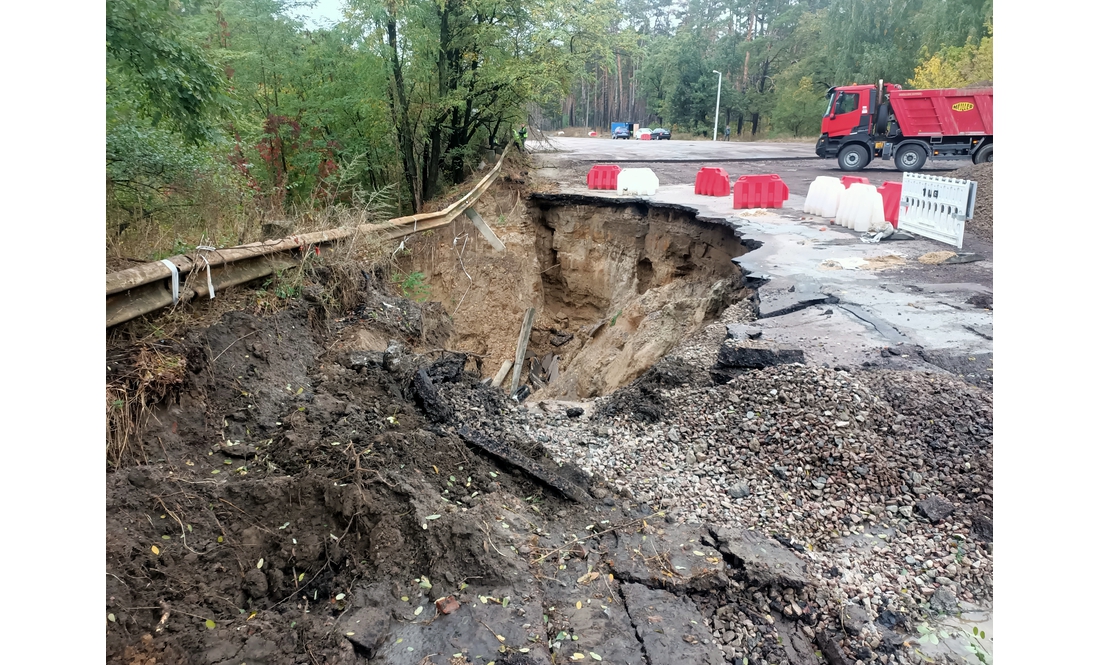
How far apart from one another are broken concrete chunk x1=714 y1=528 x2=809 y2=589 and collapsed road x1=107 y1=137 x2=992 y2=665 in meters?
0.01

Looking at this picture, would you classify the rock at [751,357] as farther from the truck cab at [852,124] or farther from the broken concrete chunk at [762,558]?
the truck cab at [852,124]

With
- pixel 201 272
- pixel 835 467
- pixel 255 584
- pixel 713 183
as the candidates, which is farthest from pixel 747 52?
pixel 255 584

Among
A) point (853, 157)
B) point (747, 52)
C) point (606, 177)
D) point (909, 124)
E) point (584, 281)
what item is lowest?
point (584, 281)

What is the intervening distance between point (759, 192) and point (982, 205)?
12.4 ft

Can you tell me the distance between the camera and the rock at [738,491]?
3.89 meters

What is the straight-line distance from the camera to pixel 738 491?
154 inches

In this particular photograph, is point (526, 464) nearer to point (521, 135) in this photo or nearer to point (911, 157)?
point (521, 135)

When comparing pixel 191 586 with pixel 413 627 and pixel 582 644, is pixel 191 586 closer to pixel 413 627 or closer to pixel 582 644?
pixel 413 627

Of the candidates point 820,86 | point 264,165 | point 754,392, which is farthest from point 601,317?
point 820,86

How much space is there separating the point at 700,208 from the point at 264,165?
7.66 meters

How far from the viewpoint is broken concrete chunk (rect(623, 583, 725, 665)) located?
8.87 feet

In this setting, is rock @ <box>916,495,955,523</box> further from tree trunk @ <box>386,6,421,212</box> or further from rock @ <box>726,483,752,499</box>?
tree trunk @ <box>386,6,421,212</box>

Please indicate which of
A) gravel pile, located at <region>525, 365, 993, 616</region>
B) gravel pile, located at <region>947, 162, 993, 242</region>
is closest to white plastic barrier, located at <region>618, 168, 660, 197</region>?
gravel pile, located at <region>947, 162, 993, 242</region>

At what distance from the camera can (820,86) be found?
39.0 m
